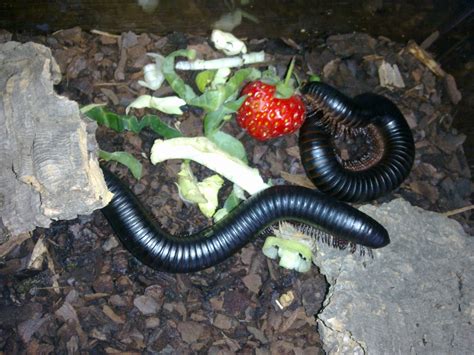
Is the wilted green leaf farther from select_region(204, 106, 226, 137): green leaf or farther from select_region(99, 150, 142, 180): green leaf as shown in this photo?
select_region(99, 150, 142, 180): green leaf

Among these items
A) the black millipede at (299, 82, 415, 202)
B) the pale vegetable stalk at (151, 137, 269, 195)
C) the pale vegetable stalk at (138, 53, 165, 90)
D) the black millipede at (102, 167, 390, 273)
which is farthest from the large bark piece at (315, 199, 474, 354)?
the pale vegetable stalk at (138, 53, 165, 90)

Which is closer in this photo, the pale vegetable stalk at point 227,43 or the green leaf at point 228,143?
the green leaf at point 228,143

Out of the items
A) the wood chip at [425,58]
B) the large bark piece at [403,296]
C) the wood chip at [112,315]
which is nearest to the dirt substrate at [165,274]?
the wood chip at [112,315]

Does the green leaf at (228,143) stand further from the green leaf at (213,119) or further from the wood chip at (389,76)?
the wood chip at (389,76)

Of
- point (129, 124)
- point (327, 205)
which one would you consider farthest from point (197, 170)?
point (327, 205)

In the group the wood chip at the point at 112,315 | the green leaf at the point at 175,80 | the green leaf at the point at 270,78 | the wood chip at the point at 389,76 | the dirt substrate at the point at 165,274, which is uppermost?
the wood chip at the point at 389,76

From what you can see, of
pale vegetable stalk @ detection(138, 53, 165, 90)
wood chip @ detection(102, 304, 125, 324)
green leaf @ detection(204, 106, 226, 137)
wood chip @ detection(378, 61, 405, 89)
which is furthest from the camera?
wood chip @ detection(378, 61, 405, 89)

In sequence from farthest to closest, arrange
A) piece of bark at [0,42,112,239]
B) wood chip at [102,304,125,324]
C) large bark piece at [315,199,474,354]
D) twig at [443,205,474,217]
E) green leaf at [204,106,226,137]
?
twig at [443,205,474,217] → green leaf at [204,106,226,137] → wood chip at [102,304,125,324] → large bark piece at [315,199,474,354] → piece of bark at [0,42,112,239]
